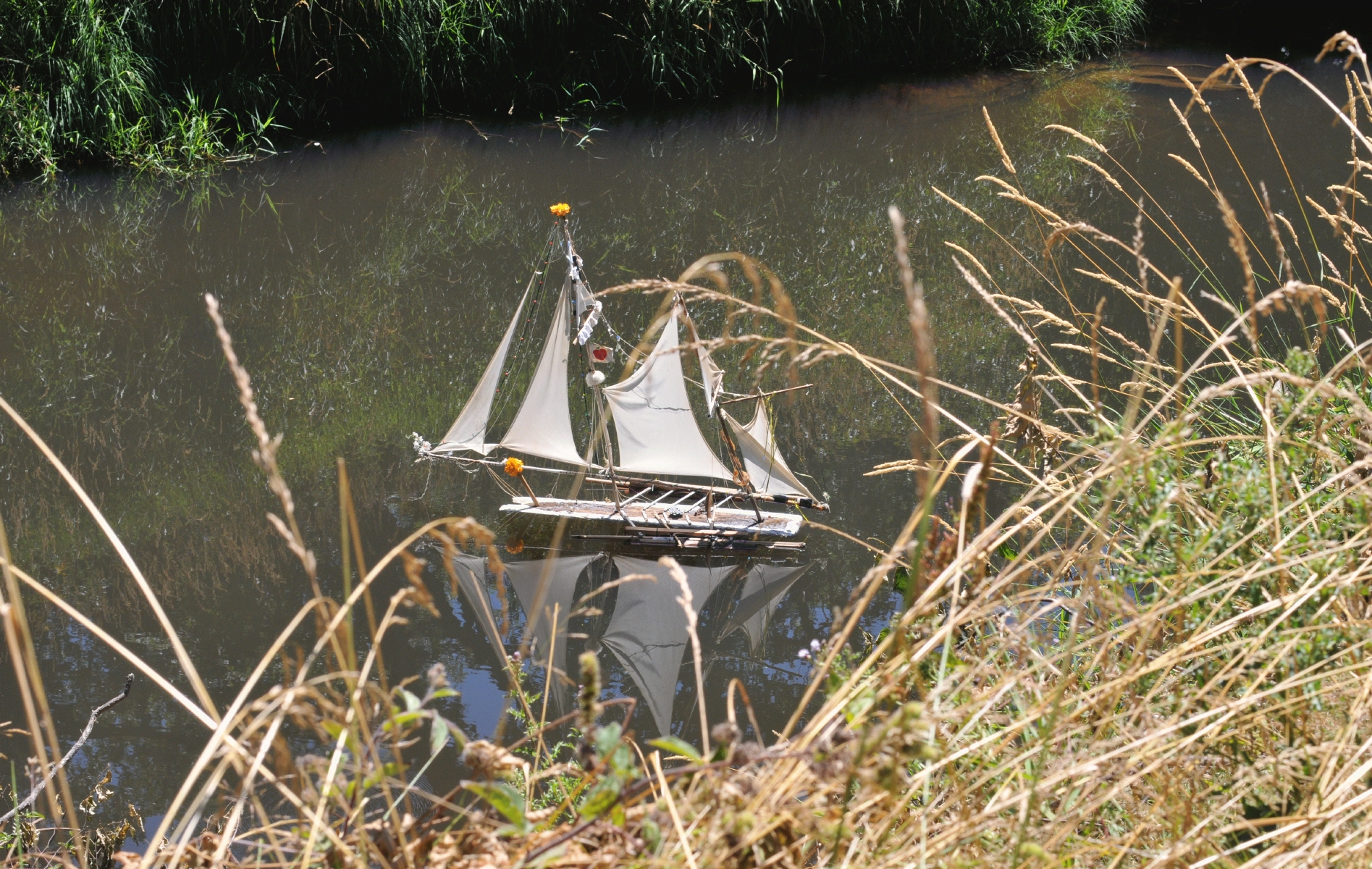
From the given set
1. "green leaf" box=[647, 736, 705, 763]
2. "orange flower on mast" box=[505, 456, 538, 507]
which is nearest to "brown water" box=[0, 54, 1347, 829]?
"orange flower on mast" box=[505, 456, 538, 507]

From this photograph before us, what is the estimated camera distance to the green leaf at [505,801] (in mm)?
852

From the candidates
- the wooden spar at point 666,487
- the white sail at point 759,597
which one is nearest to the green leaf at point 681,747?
the white sail at point 759,597

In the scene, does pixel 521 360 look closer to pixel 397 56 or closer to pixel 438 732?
pixel 438 732

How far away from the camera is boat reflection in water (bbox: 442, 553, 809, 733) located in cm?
341

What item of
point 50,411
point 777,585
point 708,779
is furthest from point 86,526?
point 708,779

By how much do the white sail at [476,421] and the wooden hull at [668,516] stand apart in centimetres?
40

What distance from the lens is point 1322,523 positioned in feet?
4.38

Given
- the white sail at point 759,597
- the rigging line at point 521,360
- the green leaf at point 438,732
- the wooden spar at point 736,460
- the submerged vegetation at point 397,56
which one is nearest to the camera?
the green leaf at point 438,732

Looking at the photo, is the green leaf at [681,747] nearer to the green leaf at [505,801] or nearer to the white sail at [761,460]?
the green leaf at [505,801]

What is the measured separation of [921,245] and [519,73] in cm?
417

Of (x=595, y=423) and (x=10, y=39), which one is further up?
(x=10, y=39)

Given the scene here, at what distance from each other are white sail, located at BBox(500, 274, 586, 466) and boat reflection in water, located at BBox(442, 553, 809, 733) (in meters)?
0.53

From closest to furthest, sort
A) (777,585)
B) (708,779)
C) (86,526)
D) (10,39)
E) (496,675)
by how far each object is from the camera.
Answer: (708,779) < (496,675) < (777,585) < (86,526) < (10,39)

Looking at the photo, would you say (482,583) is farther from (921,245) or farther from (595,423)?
(921,245)
